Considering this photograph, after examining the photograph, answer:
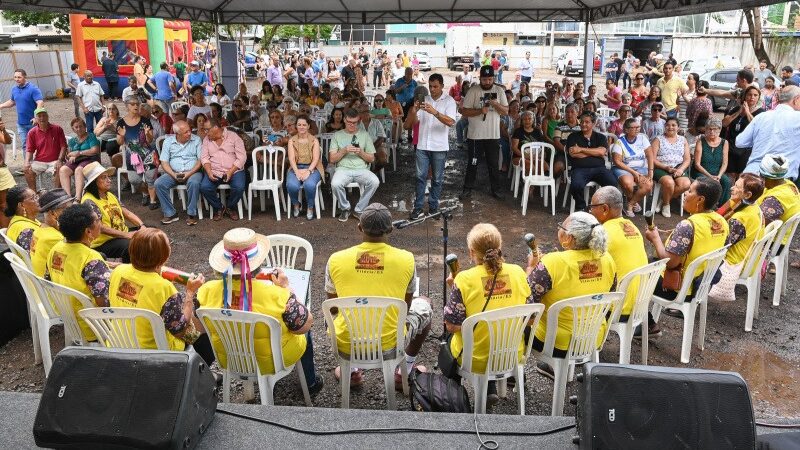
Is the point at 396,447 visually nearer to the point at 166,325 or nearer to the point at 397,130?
the point at 166,325

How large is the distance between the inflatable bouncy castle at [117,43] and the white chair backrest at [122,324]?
17.8 m

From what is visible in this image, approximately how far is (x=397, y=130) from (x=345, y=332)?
659cm

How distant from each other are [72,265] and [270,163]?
3.73 m

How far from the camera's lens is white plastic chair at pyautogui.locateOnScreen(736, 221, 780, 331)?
4.05 m

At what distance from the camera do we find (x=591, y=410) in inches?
86.1

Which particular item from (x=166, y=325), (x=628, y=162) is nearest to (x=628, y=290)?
(x=166, y=325)

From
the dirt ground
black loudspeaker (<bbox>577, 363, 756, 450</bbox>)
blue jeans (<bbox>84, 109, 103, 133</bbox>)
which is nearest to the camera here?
black loudspeaker (<bbox>577, 363, 756, 450</bbox>)

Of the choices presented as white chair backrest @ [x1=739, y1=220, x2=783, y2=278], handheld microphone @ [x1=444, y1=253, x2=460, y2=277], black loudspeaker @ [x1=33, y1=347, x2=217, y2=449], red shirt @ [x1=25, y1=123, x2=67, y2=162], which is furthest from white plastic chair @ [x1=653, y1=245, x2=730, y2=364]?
red shirt @ [x1=25, y1=123, x2=67, y2=162]

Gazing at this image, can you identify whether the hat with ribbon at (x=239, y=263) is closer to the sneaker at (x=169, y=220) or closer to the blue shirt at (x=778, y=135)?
the sneaker at (x=169, y=220)

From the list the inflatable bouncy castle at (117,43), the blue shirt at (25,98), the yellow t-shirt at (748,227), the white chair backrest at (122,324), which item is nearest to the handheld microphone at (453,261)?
the white chair backrest at (122,324)

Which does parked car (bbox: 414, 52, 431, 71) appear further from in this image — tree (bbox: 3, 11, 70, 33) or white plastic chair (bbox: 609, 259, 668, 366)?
white plastic chair (bbox: 609, 259, 668, 366)

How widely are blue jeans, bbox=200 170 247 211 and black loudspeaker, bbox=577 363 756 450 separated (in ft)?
17.2

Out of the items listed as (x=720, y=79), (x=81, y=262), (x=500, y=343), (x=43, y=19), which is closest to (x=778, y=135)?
(x=500, y=343)

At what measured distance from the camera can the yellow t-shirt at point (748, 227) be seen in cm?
412
